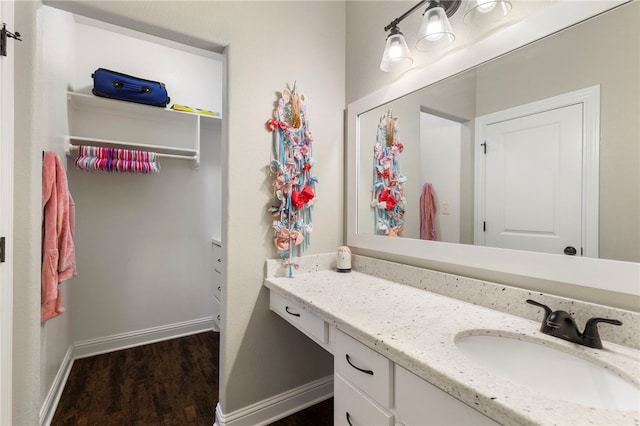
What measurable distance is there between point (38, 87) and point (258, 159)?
36.4 inches

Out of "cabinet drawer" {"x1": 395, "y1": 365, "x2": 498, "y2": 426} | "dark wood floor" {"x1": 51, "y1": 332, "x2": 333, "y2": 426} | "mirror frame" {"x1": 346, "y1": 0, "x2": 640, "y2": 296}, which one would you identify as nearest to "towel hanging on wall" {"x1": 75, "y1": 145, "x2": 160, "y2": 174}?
"dark wood floor" {"x1": 51, "y1": 332, "x2": 333, "y2": 426}

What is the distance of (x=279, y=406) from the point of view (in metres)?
1.66

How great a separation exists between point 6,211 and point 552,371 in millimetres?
1876

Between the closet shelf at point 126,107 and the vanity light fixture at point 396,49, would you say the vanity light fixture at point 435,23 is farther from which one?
the closet shelf at point 126,107

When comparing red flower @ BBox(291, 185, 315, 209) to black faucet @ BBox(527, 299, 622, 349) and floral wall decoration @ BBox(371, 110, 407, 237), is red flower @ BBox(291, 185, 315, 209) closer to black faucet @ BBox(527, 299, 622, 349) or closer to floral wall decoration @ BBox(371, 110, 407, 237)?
floral wall decoration @ BBox(371, 110, 407, 237)

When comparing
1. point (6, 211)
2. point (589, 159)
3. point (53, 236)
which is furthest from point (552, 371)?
point (53, 236)

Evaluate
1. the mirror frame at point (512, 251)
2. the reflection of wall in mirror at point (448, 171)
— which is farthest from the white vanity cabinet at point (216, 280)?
the reflection of wall in mirror at point (448, 171)

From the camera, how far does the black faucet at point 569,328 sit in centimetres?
79

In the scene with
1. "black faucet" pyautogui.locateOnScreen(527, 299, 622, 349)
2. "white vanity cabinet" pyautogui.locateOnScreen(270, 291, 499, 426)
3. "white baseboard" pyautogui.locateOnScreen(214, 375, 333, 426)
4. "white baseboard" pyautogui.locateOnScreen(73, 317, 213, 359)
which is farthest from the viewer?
"white baseboard" pyautogui.locateOnScreen(73, 317, 213, 359)

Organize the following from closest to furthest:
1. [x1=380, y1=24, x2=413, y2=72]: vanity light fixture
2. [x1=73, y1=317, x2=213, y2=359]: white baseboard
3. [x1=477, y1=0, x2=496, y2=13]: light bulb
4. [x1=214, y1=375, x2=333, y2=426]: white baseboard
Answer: [x1=477, y1=0, x2=496, y2=13]: light bulb, [x1=380, y1=24, x2=413, y2=72]: vanity light fixture, [x1=214, y1=375, x2=333, y2=426]: white baseboard, [x1=73, y1=317, x2=213, y2=359]: white baseboard

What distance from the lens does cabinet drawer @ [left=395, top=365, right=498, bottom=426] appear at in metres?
0.63

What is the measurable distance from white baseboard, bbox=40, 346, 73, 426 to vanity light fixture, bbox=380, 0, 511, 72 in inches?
102

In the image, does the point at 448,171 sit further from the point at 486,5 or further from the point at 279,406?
the point at 279,406

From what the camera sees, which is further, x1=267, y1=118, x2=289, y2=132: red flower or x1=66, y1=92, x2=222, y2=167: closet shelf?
x1=66, y1=92, x2=222, y2=167: closet shelf
